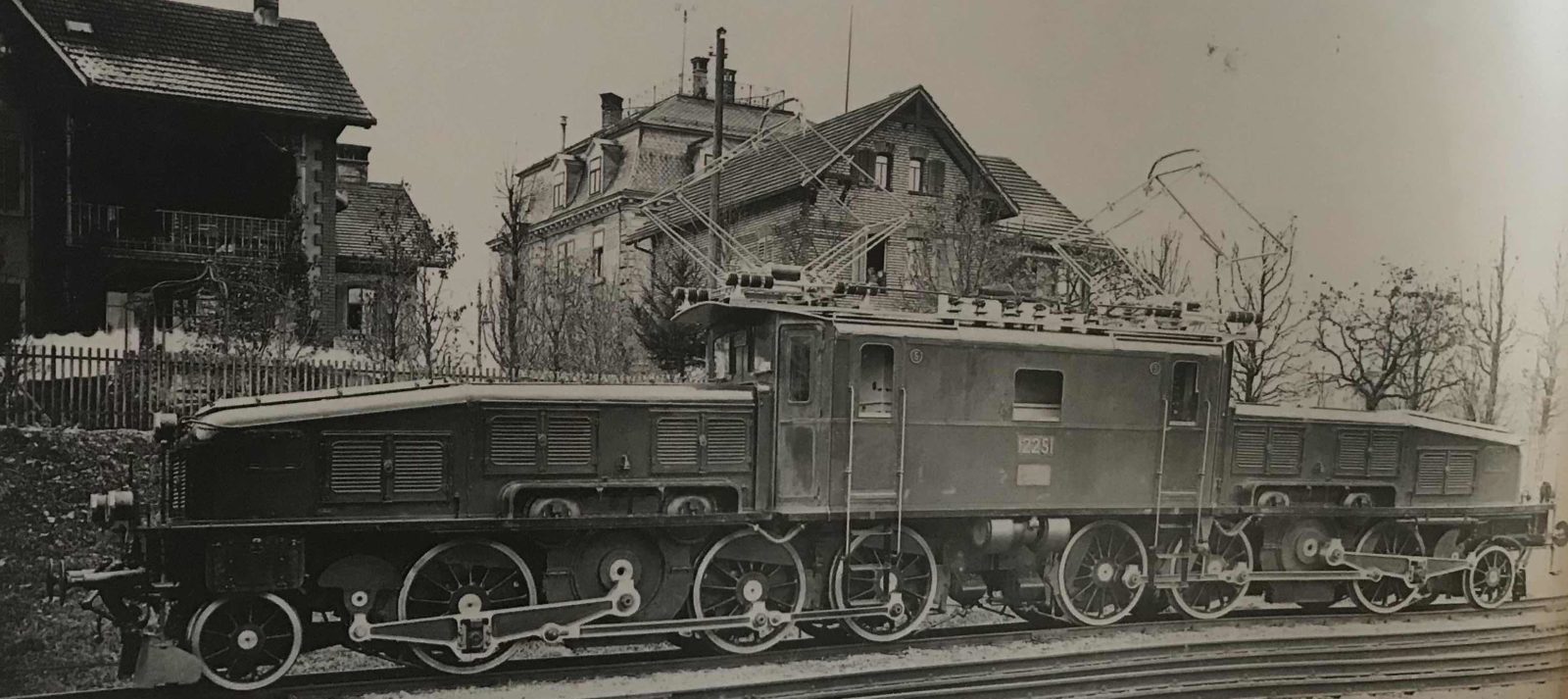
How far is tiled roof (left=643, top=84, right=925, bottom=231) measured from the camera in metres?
5.14

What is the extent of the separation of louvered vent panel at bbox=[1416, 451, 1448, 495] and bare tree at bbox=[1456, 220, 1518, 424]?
450mm

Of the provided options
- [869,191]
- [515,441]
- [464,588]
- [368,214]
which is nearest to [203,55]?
[368,214]

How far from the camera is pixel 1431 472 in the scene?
645 centimetres

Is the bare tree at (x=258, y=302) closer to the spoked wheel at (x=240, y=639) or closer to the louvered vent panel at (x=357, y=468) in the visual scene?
the louvered vent panel at (x=357, y=468)

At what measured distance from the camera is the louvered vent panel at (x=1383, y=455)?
20.7ft

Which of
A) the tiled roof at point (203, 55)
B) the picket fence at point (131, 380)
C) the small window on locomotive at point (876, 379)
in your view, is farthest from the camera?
the small window on locomotive at point (876, 379)

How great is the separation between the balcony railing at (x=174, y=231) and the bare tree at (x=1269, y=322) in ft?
17.2

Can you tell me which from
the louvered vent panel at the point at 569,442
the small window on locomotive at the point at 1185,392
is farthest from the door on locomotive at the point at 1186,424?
the louvered vent panel at the point at 569,442

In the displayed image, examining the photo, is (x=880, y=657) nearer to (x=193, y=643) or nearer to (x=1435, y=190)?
(x=193, y=643)

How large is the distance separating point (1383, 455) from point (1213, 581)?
4.43ft

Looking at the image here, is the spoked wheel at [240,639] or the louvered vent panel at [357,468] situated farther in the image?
the louvered vent panel at [357,468]

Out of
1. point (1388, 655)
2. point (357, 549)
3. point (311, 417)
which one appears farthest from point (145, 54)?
point (1388, 655)

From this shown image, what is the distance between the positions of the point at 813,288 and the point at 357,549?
7.94 feet

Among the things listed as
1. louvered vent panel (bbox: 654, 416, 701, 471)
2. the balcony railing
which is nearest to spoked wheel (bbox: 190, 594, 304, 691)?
the balcony railing
